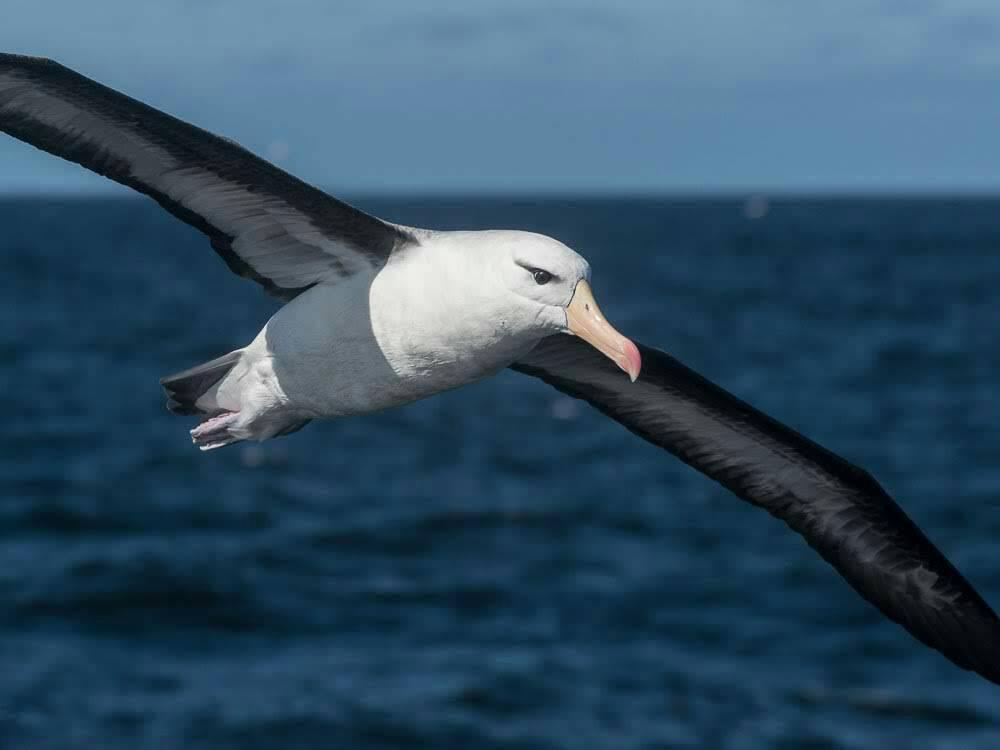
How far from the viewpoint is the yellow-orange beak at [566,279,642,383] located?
5730 millimetres

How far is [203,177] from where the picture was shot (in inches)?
257

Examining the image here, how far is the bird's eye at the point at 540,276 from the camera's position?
5.73 m

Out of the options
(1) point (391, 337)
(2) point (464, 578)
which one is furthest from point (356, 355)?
(2) point (464, 578)

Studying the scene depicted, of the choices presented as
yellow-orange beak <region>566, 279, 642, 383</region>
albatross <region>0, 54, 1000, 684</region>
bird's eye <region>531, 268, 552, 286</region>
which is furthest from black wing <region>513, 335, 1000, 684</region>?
bird's eye <region>531, 268, 552, 286</region>

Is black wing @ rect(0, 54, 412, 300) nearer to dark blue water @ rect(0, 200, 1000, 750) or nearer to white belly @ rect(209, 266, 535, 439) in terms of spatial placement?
white belly @ rect(209, 266, 535, 439)

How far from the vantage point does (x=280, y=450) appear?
3117 centimetres

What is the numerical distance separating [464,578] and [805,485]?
14166 mm

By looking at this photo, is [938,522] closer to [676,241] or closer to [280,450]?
[280,450]

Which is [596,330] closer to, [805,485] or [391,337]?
[391,337]

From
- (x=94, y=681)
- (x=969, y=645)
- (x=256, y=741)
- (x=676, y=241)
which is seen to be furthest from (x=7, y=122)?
(x=676, y=241)

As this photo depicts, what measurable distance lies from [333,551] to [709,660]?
711cm

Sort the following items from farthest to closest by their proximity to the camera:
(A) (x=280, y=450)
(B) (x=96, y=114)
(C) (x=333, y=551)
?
(A) (x=280, y=450) < (C) (x=333, y=551) < (B) (x=96, y=114)

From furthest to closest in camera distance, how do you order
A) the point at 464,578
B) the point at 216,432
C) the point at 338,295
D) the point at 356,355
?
the point at 464,578
the point at 216,432
the point at 338,295
the point at 356,355

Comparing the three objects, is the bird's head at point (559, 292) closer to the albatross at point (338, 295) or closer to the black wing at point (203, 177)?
the albatross at point (338, 295)
